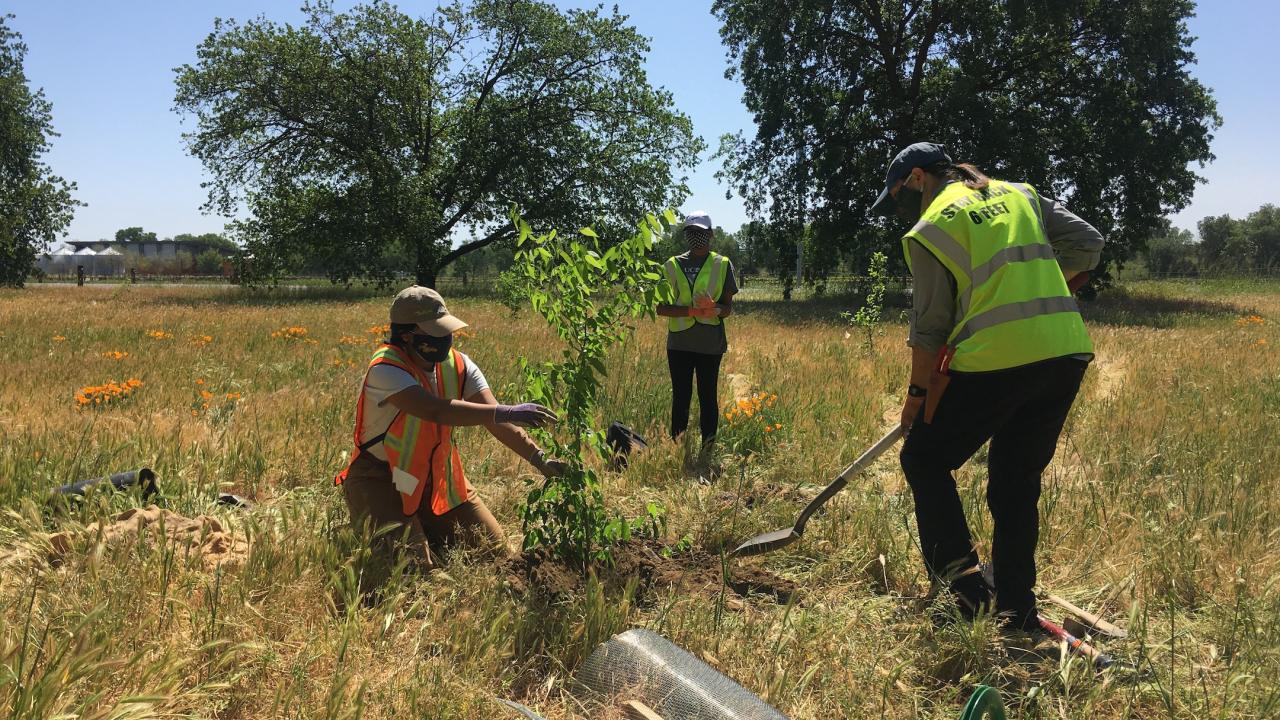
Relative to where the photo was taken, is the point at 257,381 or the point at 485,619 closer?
the point at 485,619

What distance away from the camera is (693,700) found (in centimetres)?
232

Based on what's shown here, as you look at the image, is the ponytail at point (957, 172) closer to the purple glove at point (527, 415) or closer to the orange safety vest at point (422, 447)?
the purple glove at point (527, 415)

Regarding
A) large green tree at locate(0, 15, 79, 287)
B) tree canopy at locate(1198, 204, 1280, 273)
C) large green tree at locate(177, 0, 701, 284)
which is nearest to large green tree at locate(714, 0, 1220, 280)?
large green tree at locate(177, 0, 701, 284)

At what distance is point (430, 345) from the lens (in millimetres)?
3582

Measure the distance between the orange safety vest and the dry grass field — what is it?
359 millimetres

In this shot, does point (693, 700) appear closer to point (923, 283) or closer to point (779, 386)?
point (923, 283)

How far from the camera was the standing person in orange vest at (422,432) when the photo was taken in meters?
3.41

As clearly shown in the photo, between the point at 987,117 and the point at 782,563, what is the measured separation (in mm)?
20760

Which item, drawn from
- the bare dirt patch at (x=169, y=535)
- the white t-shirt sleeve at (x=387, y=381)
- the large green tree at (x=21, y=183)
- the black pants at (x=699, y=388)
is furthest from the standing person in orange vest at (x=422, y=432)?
the large green tree at (x=21, y=183)

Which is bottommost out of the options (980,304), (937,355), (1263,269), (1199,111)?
(937,355)

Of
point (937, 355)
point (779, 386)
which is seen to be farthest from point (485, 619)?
point (779, 386)

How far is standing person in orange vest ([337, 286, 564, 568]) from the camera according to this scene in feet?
11.2

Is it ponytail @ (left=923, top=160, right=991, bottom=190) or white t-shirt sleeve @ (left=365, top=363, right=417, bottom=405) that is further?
white t-shirt sleeve @ (left=365, top=363, right=417, bottom=405)

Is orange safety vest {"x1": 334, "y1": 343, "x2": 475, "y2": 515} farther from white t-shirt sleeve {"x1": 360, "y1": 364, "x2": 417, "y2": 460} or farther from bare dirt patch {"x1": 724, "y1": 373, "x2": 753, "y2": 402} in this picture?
bare dirt patch {"x1": 724, "y1": 373, "x2": 753, "y2": 402}
